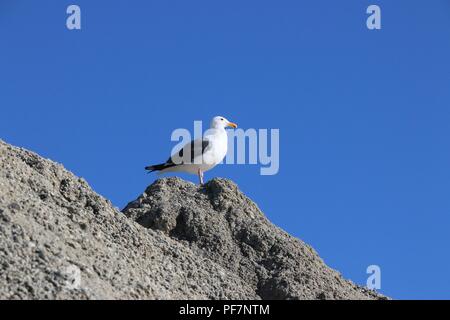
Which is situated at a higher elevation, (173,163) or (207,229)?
(173,163)

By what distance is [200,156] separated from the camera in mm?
20141

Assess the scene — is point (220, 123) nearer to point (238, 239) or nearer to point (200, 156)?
point (200, 156)

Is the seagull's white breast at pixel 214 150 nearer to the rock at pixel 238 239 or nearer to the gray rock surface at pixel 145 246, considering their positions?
the gray rock surface at pixel 145 246

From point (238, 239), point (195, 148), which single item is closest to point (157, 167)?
point (195, 148)

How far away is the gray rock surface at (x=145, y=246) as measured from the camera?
1191 centimetres

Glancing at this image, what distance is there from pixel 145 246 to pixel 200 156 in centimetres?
570

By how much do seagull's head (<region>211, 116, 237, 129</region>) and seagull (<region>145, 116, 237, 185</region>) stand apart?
1.51 feet

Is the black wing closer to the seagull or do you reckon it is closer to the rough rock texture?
the seagull

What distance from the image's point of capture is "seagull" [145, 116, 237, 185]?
2020cm

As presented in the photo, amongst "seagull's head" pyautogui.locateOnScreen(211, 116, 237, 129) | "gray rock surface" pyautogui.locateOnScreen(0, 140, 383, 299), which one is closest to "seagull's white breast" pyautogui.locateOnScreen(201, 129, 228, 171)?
"seagull's head" pyautogui.locateOnScreen(211, 116, 237, 129)
